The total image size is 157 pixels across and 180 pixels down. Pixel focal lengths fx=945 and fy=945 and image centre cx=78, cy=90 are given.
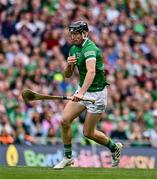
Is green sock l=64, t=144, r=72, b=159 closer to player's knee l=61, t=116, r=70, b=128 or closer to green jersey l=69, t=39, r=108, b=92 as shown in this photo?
player's knee l=61, t=116, r=70, b=128

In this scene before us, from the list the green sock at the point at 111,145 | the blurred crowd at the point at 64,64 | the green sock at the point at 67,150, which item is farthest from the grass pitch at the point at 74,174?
the blurred crowd at the point at 64,64

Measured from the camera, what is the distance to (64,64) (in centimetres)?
2380

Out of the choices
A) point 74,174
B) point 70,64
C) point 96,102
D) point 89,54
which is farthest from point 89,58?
point 74,174

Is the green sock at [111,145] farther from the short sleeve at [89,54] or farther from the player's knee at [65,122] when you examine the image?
the short sleeve at [89,54]

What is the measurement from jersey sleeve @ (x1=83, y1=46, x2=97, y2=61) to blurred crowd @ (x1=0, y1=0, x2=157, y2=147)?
623 centimetres

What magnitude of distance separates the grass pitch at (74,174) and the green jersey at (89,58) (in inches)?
52.7

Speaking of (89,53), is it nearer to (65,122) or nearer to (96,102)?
(96,102)

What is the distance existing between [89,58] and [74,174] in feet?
6.11

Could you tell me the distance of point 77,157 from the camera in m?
20.7

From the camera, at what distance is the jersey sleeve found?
14469 millimetres

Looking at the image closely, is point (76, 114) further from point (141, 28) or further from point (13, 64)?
point (141, 28)

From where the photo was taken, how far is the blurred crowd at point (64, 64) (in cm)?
2147

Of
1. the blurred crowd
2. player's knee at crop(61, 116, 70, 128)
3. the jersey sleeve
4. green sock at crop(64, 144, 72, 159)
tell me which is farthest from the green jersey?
the blurred crowd

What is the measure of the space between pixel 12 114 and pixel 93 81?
6.64 metres
